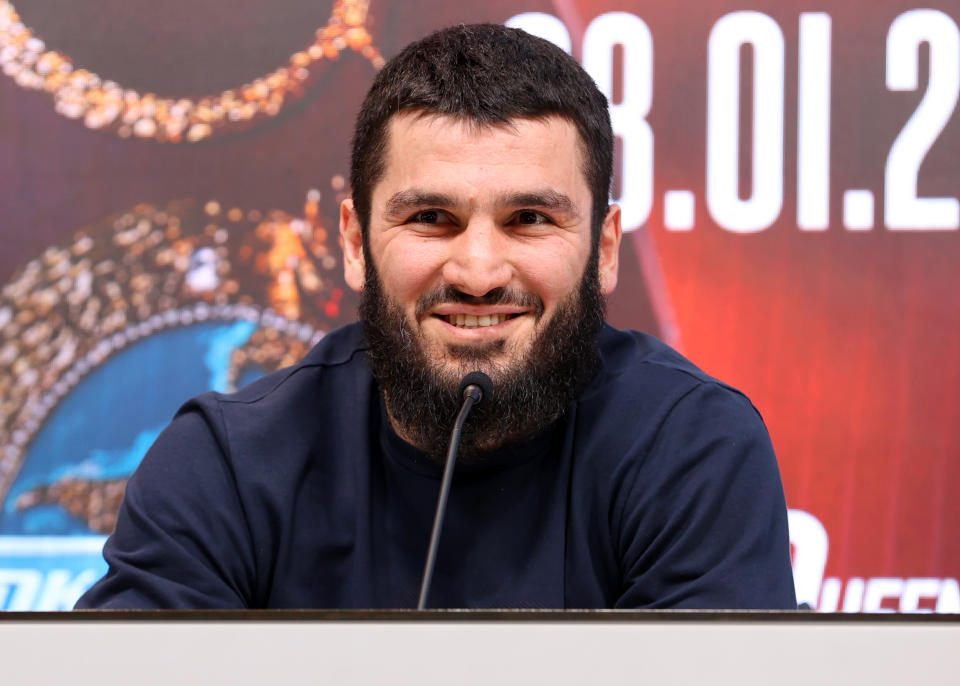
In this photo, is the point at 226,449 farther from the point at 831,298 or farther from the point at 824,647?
the point at 831,298

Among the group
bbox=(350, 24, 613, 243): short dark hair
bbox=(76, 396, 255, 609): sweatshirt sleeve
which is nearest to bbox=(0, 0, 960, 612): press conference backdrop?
bbox=(350, 24, 613, 243): short dark hair

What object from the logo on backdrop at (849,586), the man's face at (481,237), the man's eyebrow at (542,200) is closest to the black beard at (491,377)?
the man's face at (481,237)

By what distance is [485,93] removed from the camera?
1.26 m

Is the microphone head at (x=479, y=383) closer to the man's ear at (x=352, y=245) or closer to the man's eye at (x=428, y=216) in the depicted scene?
the man's eye at (x=428, y=216)

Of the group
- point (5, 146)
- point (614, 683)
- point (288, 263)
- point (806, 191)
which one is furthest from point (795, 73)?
point (614, 683)

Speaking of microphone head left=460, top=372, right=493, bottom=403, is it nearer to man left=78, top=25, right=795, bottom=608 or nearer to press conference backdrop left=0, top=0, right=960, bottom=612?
man left=78, top=25, right=795, bottom=608

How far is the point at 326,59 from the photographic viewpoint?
2301mm

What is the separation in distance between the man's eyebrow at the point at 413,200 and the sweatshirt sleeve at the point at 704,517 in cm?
39

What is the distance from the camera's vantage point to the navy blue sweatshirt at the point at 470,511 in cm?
111

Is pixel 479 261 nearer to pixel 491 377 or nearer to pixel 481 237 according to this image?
pixel 481 237

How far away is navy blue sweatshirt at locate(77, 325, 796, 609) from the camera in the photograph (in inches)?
43.8

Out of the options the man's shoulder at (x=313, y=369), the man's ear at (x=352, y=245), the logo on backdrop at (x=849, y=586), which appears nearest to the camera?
the man's shoulder at (x=313, y=369)

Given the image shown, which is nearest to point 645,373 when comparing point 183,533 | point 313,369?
point 313,369

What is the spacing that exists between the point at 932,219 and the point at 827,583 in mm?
862
